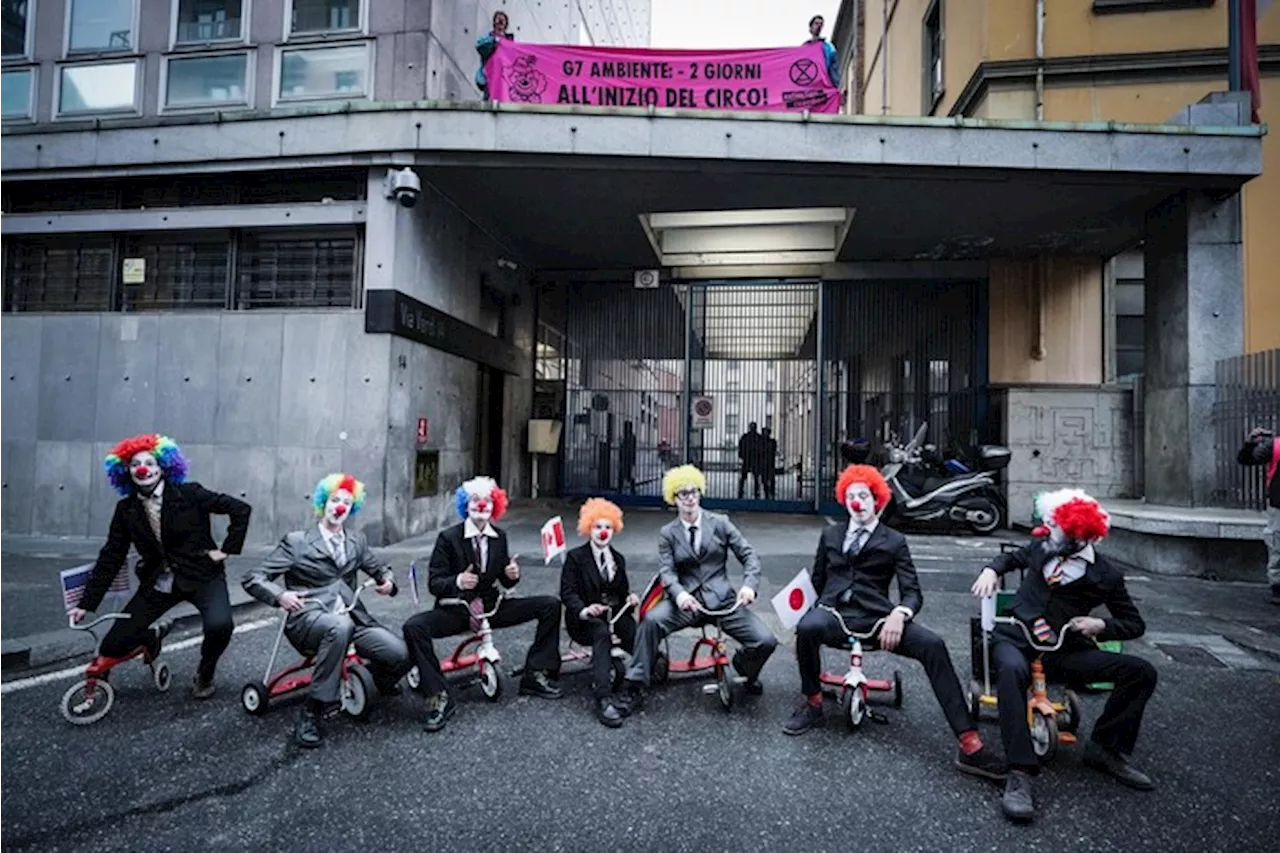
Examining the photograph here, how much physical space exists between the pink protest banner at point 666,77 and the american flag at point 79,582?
778 centimetres

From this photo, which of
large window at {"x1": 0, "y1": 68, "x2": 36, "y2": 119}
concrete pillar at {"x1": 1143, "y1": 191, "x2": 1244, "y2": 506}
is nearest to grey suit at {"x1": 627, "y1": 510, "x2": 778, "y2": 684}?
concrete pillar at {"x1": 1143, "y1": 191, "x2": 1244, "y2": 506}

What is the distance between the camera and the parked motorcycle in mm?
11117

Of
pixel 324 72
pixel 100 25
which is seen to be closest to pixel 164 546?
pixel 324 72

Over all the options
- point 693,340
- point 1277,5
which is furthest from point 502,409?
point 1277,5

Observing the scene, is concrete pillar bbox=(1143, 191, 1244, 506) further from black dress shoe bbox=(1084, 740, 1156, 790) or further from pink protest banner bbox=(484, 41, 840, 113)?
black dress shoe bbox=(1084, 740, 1156, 790)

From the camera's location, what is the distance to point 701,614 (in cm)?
441

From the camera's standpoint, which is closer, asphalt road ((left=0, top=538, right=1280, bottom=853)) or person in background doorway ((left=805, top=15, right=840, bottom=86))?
asphalt road ((left=0, top=538, right=1280, bottom=853))

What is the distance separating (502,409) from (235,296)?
4887mm

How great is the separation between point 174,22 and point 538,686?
1153 centimetres

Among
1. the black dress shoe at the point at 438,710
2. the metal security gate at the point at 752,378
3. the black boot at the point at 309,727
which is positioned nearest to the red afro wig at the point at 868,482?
the black dress shoe at the point at 438,710

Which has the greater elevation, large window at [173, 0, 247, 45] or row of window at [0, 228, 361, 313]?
large window at [173, 0, 247, 45]

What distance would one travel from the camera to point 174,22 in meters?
10.3

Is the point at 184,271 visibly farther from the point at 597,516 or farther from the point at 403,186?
the point at 597,516

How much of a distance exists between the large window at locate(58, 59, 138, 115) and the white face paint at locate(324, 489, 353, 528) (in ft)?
31.9
